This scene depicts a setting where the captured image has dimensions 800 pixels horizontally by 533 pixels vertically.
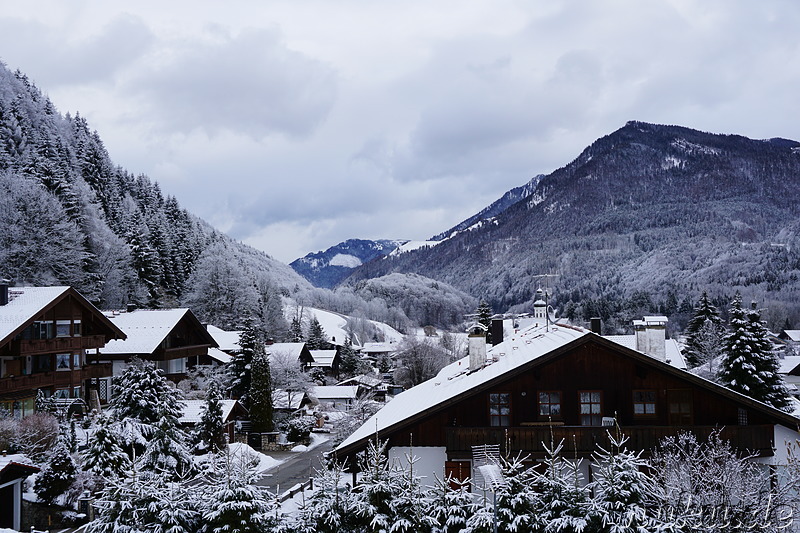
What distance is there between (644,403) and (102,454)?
65.0 feet

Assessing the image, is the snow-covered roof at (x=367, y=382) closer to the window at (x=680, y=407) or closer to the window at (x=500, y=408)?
the window at (x=500, y=408)

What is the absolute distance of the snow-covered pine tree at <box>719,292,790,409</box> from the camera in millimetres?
36938

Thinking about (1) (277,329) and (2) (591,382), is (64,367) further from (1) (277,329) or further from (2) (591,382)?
(1) (277,329)

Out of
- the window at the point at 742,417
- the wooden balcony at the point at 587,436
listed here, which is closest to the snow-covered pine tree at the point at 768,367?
the window at the point at 742,417

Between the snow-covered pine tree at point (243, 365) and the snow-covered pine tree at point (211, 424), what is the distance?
1384cm

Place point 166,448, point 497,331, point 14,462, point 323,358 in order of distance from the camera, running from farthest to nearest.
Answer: point 323,358, point 497,331, point 166,448, point 14,462

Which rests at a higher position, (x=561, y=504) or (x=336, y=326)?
(x=336, y=326)

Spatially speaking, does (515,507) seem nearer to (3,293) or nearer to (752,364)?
(752,364)

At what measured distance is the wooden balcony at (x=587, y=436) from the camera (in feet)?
71.1

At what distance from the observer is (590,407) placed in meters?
22.9

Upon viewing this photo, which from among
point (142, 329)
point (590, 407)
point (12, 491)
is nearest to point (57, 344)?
point (142, 329)

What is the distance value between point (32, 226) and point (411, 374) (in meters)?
42.3

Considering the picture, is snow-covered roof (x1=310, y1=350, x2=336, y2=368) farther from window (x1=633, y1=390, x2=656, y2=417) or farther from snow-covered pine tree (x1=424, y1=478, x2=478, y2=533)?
snow-covered pine tree (x1=424, y1=478, x2=478, y2=533)

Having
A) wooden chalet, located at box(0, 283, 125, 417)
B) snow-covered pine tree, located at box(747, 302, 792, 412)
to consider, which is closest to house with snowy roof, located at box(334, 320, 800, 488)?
snow-covered pine tree, located at box(747, 302, 792, 412)
